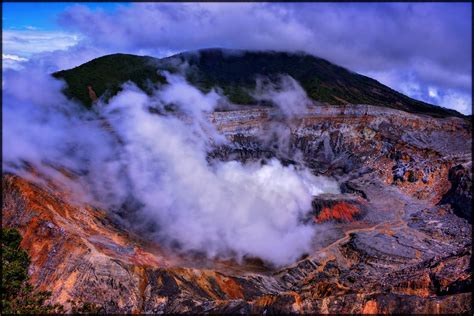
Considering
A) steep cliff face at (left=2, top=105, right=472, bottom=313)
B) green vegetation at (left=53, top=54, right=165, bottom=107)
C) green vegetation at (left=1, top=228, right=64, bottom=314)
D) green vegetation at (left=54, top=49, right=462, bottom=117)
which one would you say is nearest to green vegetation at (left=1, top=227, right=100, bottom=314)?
green vegetation at (left=1, top=228, right=64, bottom=314)

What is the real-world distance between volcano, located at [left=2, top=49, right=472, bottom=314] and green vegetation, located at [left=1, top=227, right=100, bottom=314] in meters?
2.13

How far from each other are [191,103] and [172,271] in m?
86.4

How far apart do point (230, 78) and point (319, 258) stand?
115 meters

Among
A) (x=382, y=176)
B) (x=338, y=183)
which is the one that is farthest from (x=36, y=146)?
(x=382, y=176)

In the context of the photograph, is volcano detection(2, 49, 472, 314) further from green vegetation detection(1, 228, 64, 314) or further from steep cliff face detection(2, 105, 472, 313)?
green vegetation detection(1, 228, 64, 314)

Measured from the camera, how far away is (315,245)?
8444 centimetres

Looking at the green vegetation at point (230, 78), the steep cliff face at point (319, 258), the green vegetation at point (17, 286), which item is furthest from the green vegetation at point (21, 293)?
the green vegetation at point (230, 78)

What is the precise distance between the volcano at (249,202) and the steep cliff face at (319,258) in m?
0.25

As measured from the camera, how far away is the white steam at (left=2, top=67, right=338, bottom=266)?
79875 millimetres

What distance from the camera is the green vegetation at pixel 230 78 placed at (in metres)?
156

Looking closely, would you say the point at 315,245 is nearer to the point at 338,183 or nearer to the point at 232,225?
the point at 232,225

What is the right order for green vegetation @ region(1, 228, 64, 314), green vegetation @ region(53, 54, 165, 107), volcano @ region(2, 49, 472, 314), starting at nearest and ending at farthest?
green vegetation @ region(1, 228, 64, 314), volcano @ region(2, 49, 472, 314), green vegetation @ region(53, 54, 165, 107)

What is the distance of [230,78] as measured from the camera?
184250 mm

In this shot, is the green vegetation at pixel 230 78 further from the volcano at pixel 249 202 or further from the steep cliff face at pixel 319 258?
the steep cliff face at pixel 319 258
